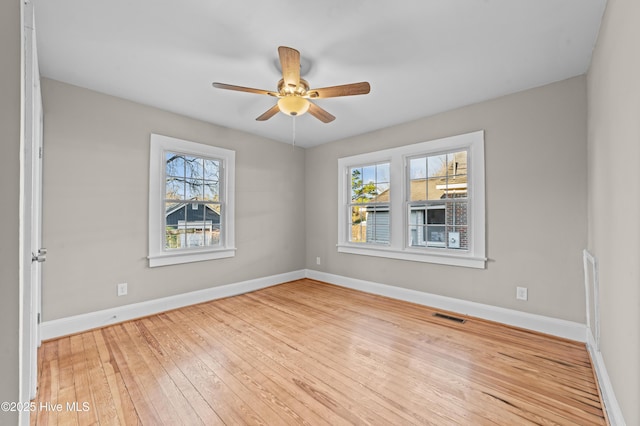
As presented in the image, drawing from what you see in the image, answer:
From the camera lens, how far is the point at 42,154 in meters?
2.64

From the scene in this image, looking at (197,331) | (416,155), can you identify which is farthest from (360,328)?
(416,155)

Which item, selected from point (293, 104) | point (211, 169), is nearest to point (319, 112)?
point (293, 104)

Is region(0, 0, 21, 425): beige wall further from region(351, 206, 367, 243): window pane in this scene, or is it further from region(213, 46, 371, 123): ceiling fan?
region(351, 206, 367, 243): window pane

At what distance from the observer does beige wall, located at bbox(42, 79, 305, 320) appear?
273 centimetres

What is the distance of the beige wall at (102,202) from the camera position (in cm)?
273

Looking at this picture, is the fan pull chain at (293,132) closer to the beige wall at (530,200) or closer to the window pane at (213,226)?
the window pane at (213,226)

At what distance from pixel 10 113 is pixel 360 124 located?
3.61 metres

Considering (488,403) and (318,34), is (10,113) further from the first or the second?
(488,403)

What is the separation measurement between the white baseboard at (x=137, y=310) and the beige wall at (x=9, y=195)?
243 cm

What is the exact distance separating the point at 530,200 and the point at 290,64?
2708 millimetres

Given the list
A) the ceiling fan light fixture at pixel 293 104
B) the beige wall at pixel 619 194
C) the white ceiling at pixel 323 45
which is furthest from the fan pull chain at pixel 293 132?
the beige wall at pixel 619 194

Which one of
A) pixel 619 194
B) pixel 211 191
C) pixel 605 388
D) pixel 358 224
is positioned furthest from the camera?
pixel 358 224

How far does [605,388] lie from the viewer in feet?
5.90

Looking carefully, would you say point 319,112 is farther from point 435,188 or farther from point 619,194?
point 619,194
